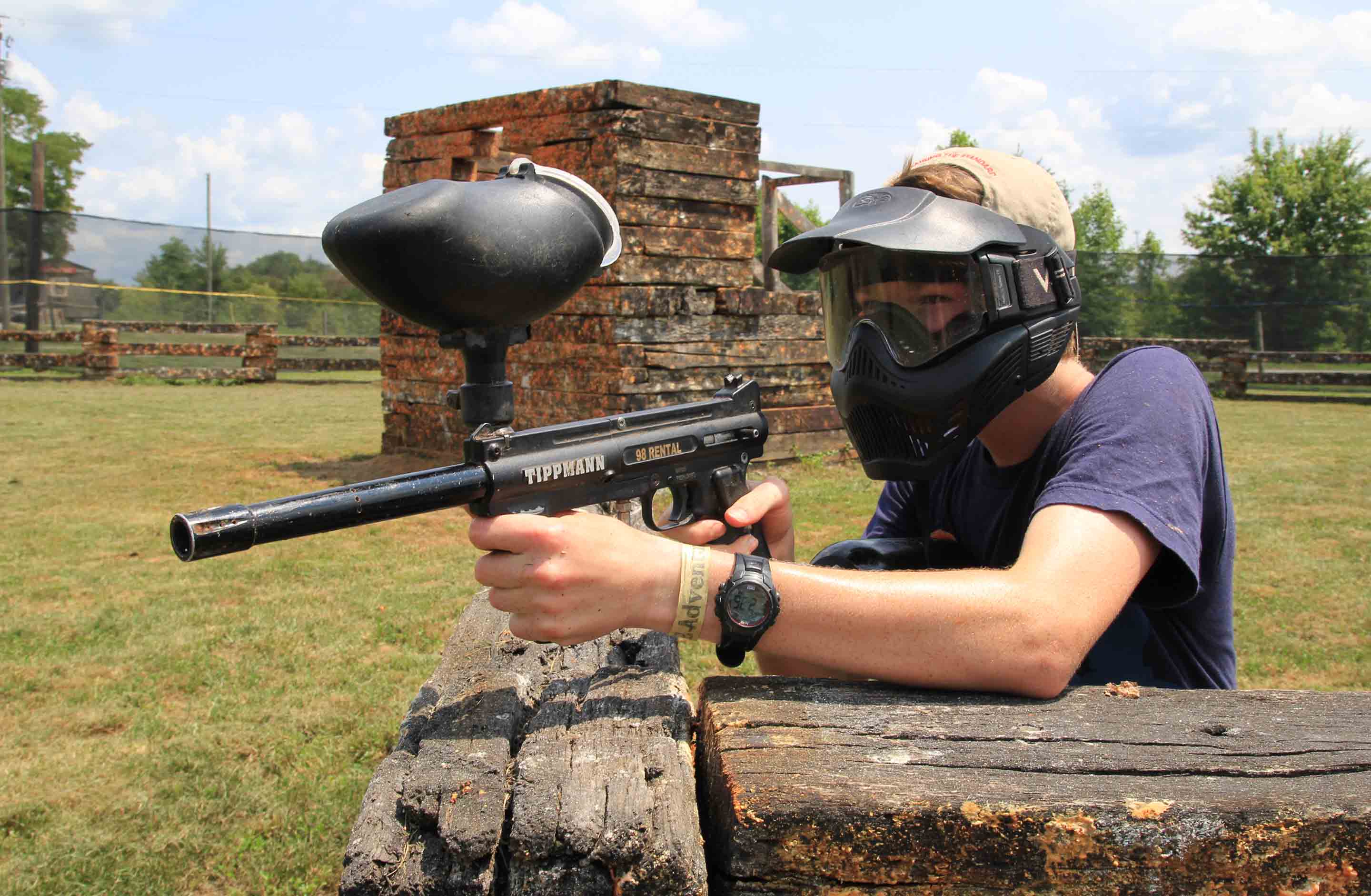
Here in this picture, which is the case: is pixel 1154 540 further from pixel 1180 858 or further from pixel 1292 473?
pixel 1292 473

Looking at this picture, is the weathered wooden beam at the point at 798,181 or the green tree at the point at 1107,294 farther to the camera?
the green tree at the point at 1107,294

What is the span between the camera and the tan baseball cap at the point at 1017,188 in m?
2.08

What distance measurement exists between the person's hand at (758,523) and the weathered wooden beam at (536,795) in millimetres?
381

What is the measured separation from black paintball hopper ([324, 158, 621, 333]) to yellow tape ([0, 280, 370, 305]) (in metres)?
23.4

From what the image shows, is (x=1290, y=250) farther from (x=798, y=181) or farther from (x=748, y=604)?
(x=748, y=604)

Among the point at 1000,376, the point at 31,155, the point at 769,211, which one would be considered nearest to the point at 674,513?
the point at 1000,376

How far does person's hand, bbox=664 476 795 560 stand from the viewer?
7.51 feet

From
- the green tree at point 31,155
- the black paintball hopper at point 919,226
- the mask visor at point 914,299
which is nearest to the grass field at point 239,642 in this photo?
the mask visor at point 914,299

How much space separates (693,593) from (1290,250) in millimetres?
36908

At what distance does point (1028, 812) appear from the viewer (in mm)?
1385

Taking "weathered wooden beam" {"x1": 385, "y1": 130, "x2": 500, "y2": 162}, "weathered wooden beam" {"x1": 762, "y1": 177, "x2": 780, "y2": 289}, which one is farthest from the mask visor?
"weathered wooden beam" {"x1": 762, "y1": 177, "x2": 780, "y2": 289}

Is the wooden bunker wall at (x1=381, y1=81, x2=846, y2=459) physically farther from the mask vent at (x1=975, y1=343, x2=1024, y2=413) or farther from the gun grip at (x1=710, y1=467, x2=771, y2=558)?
the mask vent at (x1=975, y1=343, x2=1024, y2=413)

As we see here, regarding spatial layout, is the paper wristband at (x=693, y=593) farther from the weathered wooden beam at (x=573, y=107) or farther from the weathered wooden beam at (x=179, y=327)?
the weathered wooden beam at (x=179, y=327)

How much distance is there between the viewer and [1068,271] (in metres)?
2.05
